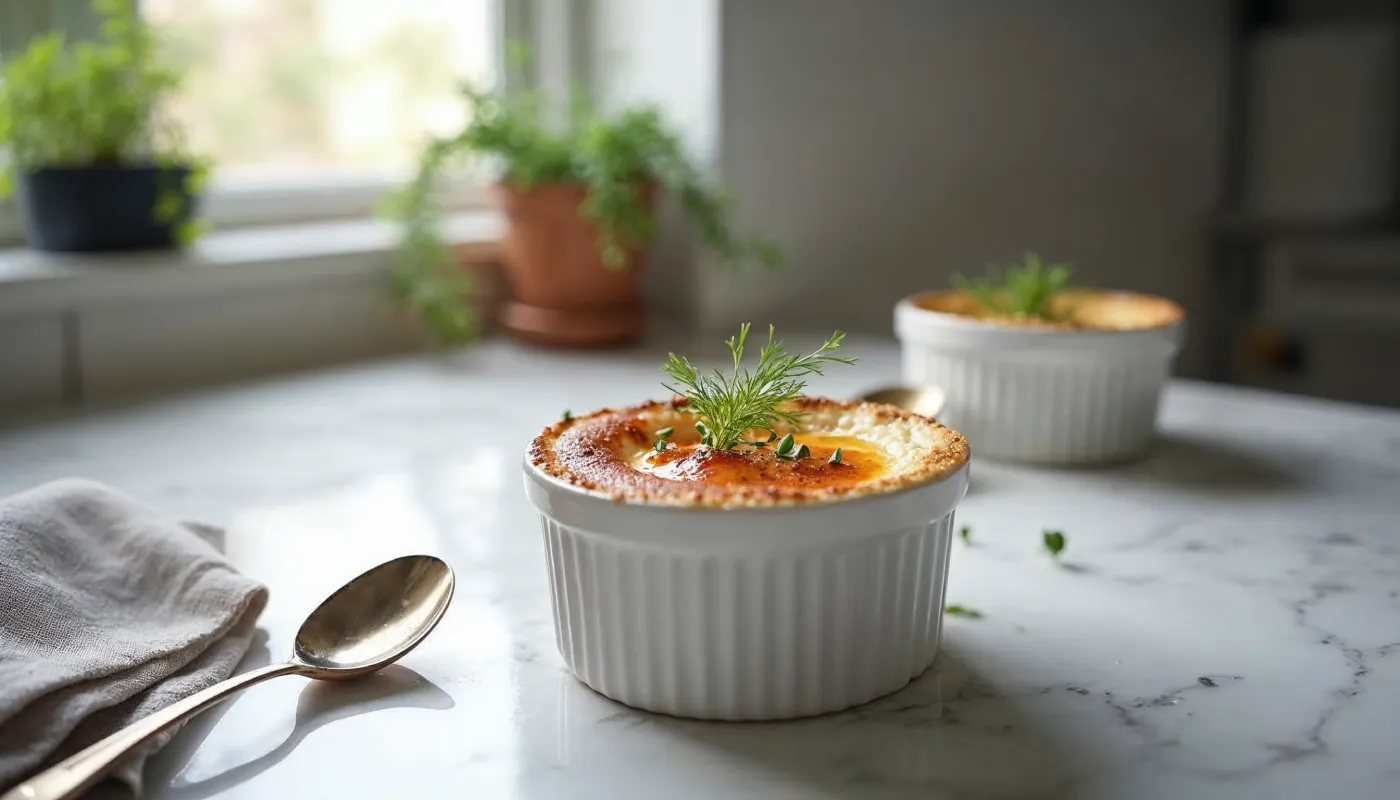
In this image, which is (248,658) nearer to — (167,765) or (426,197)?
(167,765)

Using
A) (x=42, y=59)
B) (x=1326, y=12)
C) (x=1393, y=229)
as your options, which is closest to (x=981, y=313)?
(x=42, y=59)

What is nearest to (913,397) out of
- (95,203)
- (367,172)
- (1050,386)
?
(1050,386)

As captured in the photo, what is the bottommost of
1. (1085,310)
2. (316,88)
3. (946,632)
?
(946,632)

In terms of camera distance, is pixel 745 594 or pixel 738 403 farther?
pixel 738 403

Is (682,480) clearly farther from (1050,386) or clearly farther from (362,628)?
(1050,386)

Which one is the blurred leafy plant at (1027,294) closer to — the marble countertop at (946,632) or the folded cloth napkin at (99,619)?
the marble countertop at (946,632)

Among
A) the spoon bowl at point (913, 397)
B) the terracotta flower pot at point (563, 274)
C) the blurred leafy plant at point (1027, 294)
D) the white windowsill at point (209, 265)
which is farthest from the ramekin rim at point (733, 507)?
the terracotta flower pot at point (563, 274)
